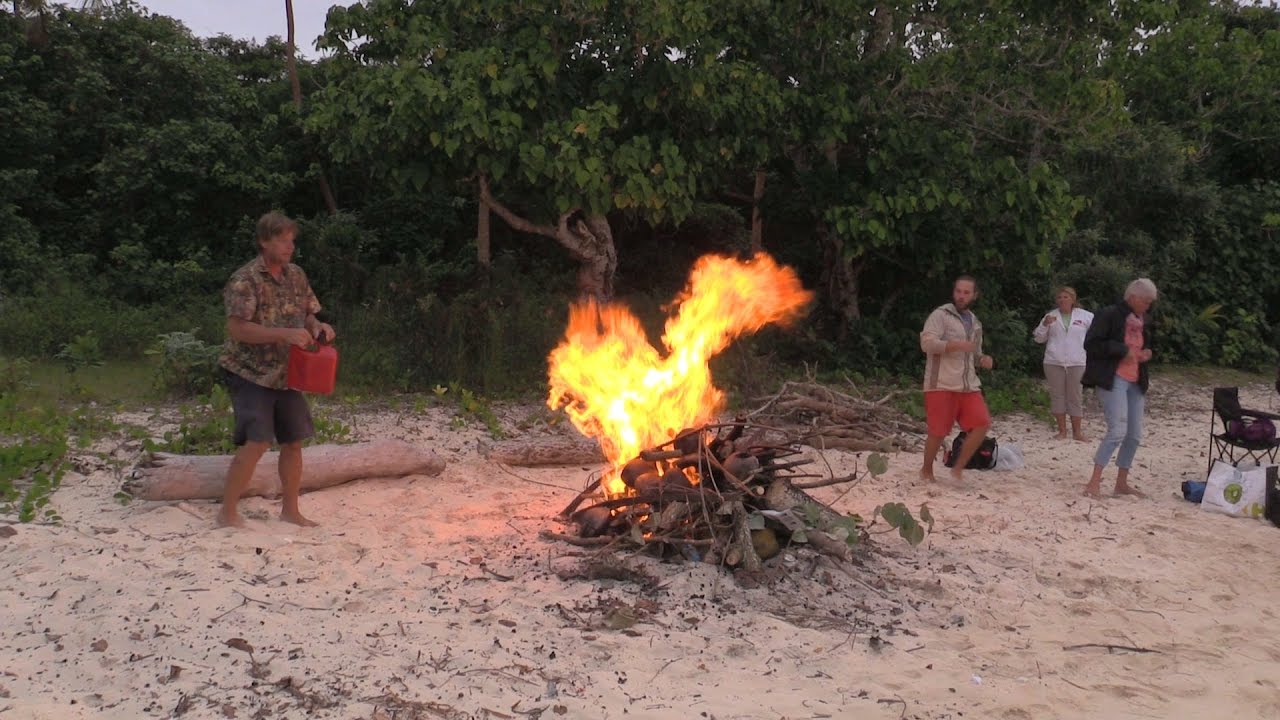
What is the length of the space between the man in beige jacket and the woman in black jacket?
857 mm

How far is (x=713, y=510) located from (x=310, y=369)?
2.34 metres

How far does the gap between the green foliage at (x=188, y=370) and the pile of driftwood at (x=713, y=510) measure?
4.93 meters

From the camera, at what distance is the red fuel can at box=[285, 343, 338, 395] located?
17.5ft

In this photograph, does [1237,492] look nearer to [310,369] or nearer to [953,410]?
[953,410]

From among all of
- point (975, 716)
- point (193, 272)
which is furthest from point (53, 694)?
point (193, 272)

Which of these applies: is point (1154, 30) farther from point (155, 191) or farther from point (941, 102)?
point (155, 191)

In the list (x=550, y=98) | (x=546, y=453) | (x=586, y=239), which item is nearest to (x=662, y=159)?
(x=550, y=98)

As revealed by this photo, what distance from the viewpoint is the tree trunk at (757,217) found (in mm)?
13560

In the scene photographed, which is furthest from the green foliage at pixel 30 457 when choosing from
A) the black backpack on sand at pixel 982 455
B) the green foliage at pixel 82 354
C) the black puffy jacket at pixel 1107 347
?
the black puffy jacket at pixel 1107 347

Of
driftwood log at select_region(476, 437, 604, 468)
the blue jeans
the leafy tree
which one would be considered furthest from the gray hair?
the leafy tree

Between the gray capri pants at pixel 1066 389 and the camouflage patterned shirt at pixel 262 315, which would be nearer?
the camouflage patterned shirt at pixel 262 315

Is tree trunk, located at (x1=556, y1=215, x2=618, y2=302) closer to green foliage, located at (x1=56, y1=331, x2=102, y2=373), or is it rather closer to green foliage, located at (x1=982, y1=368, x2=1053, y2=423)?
green foliage, located at (x1=982, y1=368, x2=1053, y2=423)

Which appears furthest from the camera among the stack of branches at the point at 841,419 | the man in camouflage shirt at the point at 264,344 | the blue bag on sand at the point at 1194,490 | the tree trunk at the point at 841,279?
the tree trunk at the point at 841,279

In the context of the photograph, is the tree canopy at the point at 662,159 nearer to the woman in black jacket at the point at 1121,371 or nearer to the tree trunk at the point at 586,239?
the tree trunk at the point at 586,239
